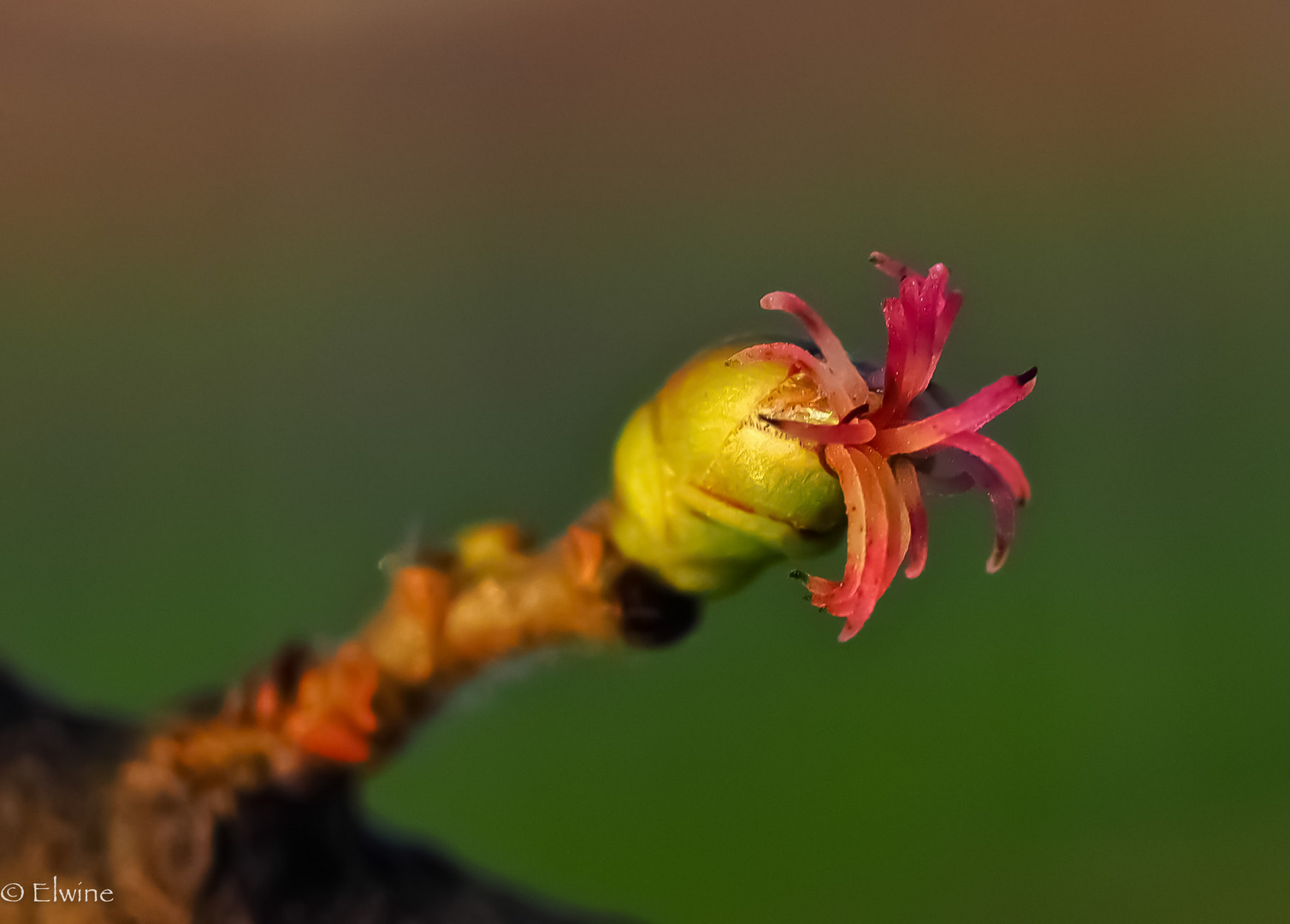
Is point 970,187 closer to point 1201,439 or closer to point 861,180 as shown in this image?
point 861,180

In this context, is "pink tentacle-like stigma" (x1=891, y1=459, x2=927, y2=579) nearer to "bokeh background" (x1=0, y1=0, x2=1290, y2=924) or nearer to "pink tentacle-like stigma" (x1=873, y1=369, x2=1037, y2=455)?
"pink tentacle-like stigma" (x1=873, y1=369, x2=1037, y2=455)

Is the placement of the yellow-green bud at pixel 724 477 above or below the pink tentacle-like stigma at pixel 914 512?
above

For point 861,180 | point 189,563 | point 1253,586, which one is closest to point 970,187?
point 861,180

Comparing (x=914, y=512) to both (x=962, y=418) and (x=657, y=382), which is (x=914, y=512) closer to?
(x=962, y=418)

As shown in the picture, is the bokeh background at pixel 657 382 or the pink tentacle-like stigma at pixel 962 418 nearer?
the pink tentacle-like stigma at pixel 962 418

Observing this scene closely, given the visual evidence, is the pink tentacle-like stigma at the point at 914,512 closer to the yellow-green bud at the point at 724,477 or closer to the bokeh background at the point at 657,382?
the yellow-green bud at the point at 724,477

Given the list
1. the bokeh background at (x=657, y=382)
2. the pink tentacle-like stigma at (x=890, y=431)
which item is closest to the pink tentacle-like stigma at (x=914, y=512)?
the pink tentacle-like stigma at (x=890, y=431)

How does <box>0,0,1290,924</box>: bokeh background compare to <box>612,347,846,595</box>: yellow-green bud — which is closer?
<box>612,347,846,595</box>: yellow-green bud

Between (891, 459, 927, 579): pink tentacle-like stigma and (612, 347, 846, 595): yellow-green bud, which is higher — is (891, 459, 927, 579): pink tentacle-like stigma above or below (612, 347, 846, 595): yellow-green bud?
below

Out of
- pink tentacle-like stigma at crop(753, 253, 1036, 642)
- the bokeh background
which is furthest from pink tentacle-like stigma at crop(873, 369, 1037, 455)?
the bokeh background

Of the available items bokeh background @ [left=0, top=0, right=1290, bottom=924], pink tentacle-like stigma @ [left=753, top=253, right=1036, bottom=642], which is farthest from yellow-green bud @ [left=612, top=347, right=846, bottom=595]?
bokeh background @ [left=0, top=0, right=1290, bottom=924]
